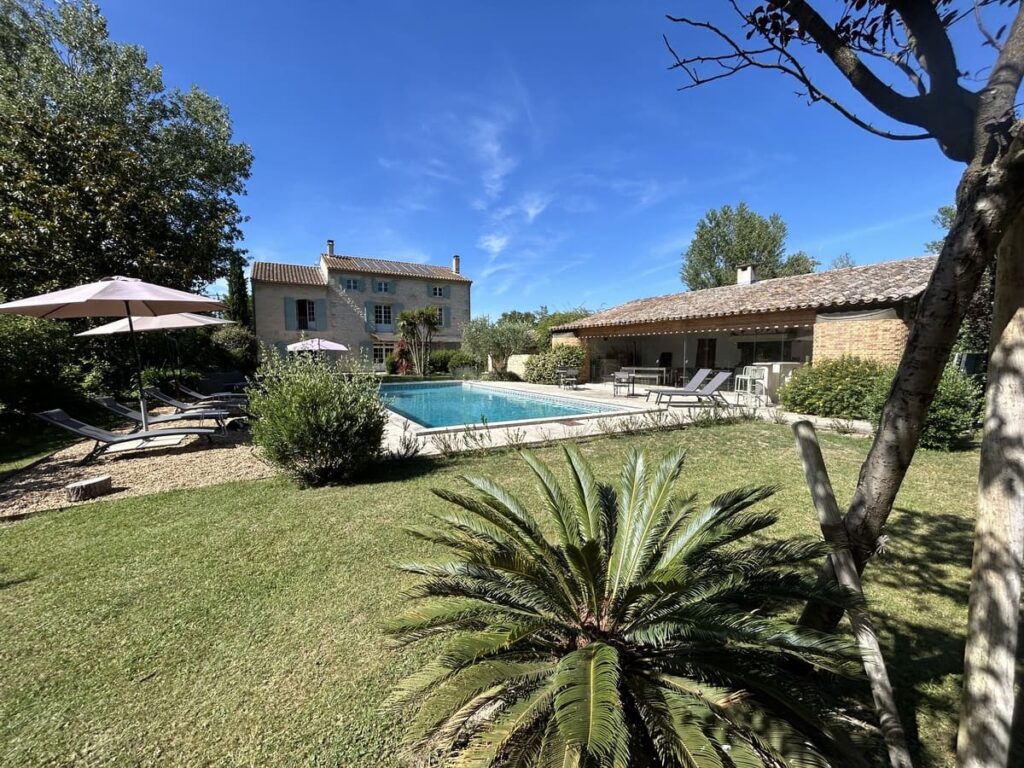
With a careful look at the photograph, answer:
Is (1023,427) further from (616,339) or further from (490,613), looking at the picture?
(616,339)

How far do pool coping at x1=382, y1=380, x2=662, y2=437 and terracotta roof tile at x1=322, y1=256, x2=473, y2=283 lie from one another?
13.7 metres

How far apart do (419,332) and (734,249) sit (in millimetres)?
28942

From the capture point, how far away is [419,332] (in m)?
27.3

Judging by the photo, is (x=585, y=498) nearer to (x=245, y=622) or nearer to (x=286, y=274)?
(x=245, y=622)

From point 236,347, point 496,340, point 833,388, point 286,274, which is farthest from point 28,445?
point 286,274

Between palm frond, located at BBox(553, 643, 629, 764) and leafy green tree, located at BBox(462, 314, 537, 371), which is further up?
leafy green tree, located at BBox(462, 314, 537, 371)

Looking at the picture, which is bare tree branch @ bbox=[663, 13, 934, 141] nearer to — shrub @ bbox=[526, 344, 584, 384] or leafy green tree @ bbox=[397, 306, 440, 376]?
shrub @ bbox=[526, 344, 584, 384]

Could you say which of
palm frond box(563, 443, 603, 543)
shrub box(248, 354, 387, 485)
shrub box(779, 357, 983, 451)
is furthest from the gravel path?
shrub box(779, 357, 983, 451)

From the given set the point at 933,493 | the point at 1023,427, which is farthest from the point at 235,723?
the point at 933,493

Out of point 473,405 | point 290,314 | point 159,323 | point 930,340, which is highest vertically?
point 290,314

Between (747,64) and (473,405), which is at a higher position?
(747,64)

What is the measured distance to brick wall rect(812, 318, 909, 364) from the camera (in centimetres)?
1094

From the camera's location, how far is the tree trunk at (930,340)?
1532 mm

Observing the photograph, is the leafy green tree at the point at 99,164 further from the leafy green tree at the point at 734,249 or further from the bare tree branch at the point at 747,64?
the leafy green tree at the point at 734,249
